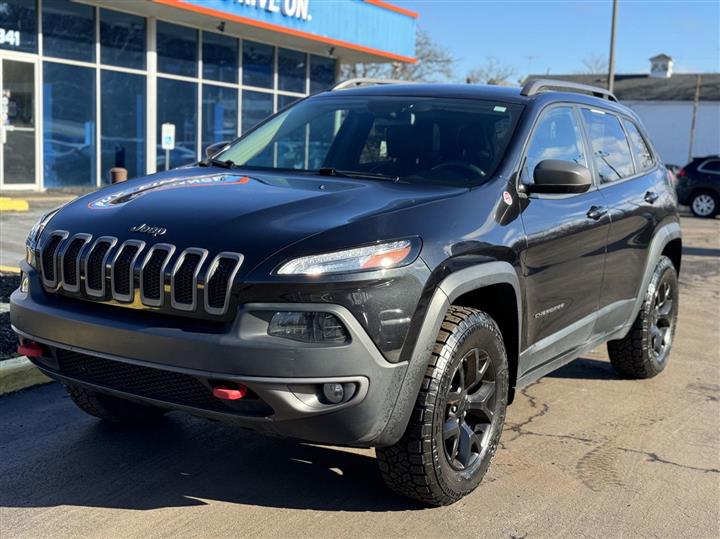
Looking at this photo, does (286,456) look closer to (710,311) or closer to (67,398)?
(67,398)

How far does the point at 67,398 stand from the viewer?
482 centimetres

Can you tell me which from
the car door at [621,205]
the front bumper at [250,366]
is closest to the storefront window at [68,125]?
the car door at [621,205]

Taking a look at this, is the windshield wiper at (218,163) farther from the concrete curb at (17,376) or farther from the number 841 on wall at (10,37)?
the number 841 on wall at (10,37)

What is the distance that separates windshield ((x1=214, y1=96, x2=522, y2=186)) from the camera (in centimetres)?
409

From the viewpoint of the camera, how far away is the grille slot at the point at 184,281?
2971 mm

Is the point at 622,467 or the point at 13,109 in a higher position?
the point at 13,109

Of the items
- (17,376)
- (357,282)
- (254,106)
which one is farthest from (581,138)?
(254,106)

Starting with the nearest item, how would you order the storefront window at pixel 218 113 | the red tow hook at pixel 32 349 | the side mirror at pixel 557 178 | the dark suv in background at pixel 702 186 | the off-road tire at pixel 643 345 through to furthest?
1. the red tow hook at pixel 32 349
2. the side mirror at pixel 557 178
3. the off-road tire at pixel 643 345
4. the storefront window at pixel 218 113
5. the dark suv in background at pixel 702 186

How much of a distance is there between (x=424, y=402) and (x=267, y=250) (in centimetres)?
87

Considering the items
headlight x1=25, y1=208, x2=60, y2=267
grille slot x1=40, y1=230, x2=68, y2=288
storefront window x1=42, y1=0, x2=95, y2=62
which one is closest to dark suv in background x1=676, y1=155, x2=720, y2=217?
storefront window x1=42, y1=0, x2=95, y2=62

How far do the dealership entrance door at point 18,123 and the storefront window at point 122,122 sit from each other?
1.70 m

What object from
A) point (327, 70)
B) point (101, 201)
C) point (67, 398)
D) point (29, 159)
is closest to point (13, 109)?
point (29, 159)

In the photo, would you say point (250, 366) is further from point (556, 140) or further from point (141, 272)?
point (556, 140)

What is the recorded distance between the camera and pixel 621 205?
4.92 metres
